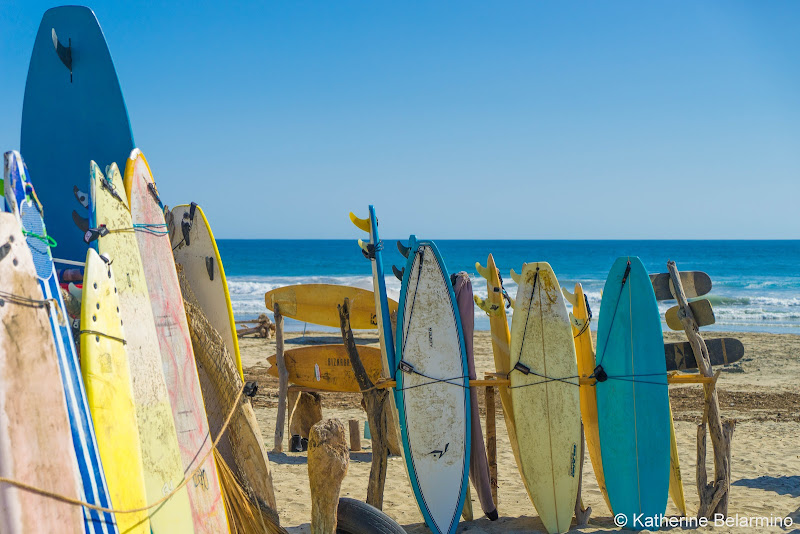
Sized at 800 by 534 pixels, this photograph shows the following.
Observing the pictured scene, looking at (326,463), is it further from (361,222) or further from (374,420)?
(361,222)

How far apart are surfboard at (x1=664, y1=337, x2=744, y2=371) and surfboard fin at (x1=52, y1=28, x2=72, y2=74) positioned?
15.7ft

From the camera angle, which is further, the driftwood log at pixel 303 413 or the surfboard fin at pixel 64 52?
the driftwood log at pixel 303 413

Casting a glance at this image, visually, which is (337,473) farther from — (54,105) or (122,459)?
(54,105)

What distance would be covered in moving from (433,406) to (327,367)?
1.86 metres

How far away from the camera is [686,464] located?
19.7 feet

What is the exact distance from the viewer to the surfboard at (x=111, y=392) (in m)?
2.74

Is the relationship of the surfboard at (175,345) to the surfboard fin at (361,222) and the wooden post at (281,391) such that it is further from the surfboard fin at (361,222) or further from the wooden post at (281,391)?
the wooden post at (281,391)

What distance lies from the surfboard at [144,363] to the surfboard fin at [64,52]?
147 centimetres

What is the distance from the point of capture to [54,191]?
15.1ft

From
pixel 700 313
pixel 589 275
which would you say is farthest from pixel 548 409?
pixel 589 275

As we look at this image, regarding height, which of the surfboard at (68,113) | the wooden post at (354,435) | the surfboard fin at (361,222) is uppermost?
the surfboard at (68,113)

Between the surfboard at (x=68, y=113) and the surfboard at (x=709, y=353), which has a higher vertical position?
the surfboard at (x=68, y=113)

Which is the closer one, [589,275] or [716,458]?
[716,458]

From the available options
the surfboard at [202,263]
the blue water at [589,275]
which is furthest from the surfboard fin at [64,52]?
the blue water at [589,275]
